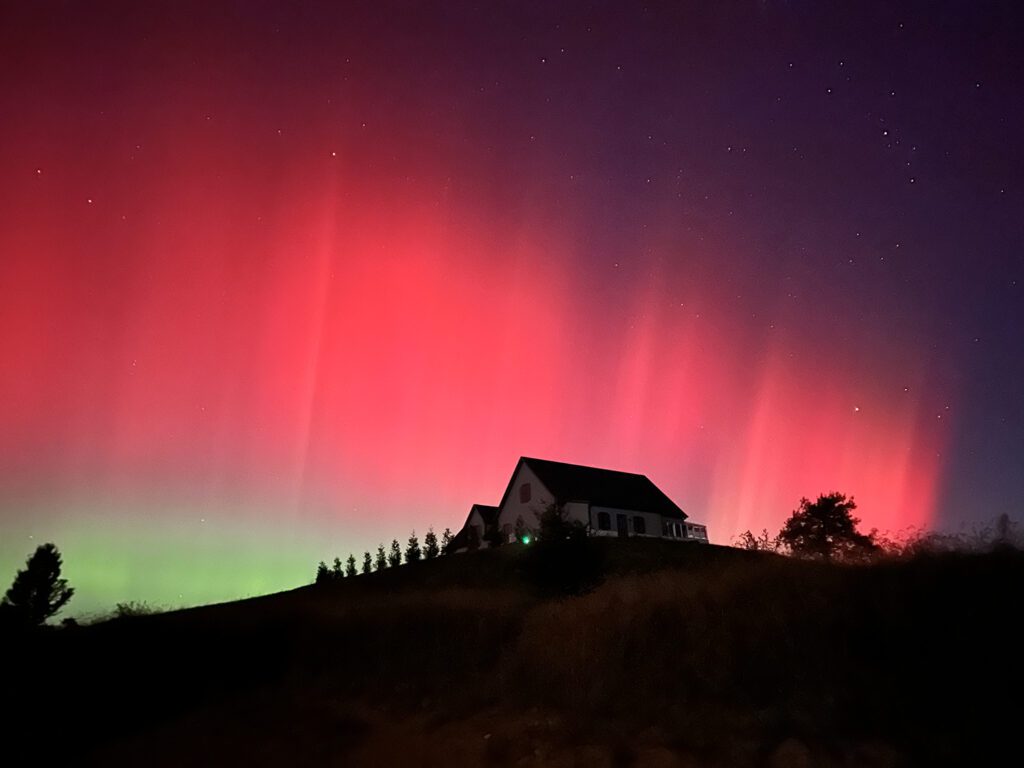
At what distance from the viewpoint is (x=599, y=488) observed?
2306 inches

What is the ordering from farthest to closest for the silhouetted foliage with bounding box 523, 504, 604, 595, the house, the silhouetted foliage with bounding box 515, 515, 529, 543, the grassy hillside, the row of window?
the row of window → the house → the silhouetted foliage with bounding box 515, 515, 529, 543 → the silhouetted foliage with bounding box 523, 504, 604, 595 → the grassy hillside

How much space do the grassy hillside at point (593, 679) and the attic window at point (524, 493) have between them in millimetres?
37310

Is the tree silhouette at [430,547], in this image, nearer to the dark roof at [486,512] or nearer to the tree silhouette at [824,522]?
the dark roof at [486,512]

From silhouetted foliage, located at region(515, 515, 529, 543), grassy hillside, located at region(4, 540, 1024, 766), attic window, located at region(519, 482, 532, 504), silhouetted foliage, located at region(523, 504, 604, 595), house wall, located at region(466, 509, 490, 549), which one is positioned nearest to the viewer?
grassy hillside, located at region(4, 540, 1024, 766)

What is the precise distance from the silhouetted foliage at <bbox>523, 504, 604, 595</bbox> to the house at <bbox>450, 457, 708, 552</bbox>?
25.0 meters

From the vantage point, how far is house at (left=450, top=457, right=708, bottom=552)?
52.5m

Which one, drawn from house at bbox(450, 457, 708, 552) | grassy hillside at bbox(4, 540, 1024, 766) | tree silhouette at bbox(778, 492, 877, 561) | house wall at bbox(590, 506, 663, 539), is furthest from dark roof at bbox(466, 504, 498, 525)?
grassy hillside at bbox(4, 540, 1024, 766)

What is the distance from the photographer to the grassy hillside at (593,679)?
348 inches

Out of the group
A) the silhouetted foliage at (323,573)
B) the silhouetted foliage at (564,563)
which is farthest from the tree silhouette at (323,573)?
the silhouetted foliage at (564,563)

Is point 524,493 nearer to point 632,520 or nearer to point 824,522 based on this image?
point 632,520

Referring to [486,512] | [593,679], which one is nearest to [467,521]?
[486,512]

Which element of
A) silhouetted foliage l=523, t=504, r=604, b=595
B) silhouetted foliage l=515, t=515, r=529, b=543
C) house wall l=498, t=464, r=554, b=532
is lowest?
silhouetted foliage l=523, t=504, r=604, b=595

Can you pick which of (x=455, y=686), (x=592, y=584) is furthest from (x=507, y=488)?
(x=455, y=686)

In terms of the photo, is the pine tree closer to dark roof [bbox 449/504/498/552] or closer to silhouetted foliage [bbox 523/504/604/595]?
dark roof [bbox 449/504/498/552]
